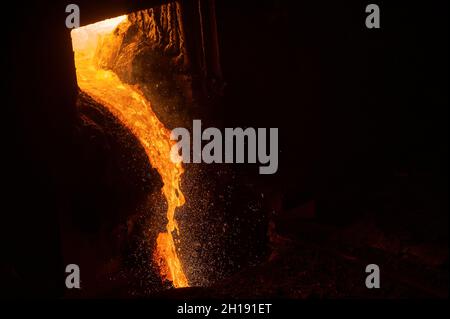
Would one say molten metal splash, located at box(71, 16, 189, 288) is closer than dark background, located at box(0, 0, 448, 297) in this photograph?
No

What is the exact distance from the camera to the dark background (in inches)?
124

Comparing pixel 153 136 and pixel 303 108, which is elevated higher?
pixel 303 108

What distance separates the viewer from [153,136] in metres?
5.82

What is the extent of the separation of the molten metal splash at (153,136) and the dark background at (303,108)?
1276 mm

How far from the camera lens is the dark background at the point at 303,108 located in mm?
3148

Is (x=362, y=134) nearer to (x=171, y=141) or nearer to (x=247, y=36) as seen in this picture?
(x=247, y=36)

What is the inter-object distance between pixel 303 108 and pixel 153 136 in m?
2.75

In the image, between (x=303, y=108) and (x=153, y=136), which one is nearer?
(x=303, y=108)

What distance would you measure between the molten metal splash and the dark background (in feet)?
4.19

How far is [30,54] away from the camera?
161 inches

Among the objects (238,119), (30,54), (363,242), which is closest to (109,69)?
(30,54)

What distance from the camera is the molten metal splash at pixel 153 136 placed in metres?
5.71

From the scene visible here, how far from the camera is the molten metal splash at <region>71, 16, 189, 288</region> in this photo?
571 centimetres

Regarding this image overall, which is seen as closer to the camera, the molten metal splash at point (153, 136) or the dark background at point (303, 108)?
the dark background at point (303, 108)
